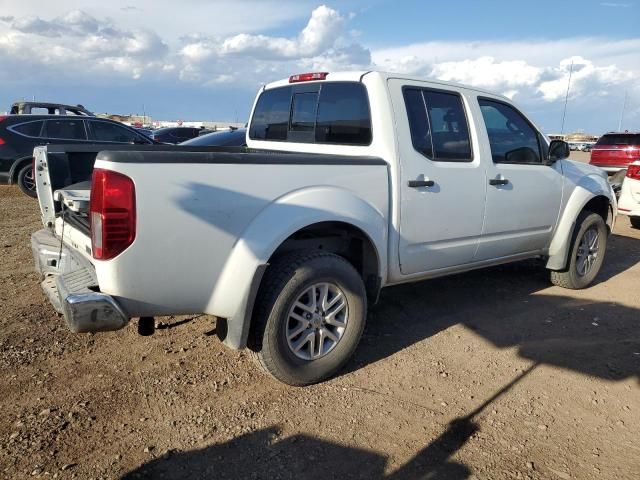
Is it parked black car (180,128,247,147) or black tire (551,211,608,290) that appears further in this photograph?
parked black car (180,128,247,147)

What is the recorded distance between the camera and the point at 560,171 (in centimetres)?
505

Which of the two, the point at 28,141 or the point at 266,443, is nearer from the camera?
the point at 266,443

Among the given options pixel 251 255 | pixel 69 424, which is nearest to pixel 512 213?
pixel 251 255

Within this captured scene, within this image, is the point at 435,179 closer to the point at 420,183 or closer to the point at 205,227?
the point at 420,183

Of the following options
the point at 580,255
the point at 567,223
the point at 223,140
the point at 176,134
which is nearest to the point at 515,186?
the point at 567,223

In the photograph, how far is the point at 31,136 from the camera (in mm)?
10672

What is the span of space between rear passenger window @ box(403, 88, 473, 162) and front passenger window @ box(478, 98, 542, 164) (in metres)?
0.32

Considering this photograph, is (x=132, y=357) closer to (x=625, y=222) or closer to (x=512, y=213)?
(x=512, y=213)

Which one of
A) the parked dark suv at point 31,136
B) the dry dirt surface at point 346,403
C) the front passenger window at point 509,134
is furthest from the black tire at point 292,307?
the parked dark suv at point 31,136

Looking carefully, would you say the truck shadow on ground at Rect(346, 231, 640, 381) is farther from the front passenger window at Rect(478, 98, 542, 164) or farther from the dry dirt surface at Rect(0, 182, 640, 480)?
the front passenger window at Rect(478, 98, 542, 164)

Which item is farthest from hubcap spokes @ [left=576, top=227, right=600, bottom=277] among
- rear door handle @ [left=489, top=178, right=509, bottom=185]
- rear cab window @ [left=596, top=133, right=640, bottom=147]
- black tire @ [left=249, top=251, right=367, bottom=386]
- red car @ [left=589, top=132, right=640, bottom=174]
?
rear cab window @ [left=596, top=133, right=640, bottom=147]

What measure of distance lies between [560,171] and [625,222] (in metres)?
6.53

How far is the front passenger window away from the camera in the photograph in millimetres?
4426

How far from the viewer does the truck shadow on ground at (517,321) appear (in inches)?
153
